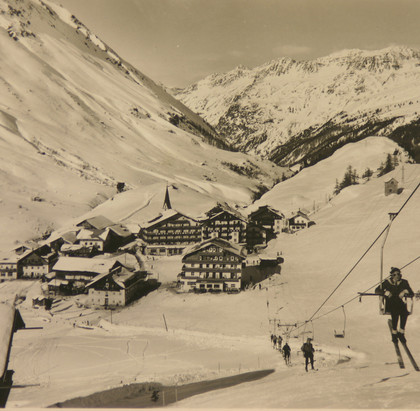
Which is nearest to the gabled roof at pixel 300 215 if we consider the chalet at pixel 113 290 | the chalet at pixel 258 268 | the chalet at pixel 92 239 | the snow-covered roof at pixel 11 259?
the chalet at pixel 258 268

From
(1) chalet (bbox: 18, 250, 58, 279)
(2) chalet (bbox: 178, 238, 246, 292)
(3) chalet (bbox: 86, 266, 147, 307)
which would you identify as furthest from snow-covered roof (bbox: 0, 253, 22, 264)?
(2) chalet (bbox: 178, 238, 246, 292)

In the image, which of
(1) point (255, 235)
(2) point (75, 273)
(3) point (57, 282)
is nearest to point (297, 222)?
(1) point (255, 235)

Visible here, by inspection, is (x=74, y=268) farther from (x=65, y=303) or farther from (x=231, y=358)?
(x=231, y=358)

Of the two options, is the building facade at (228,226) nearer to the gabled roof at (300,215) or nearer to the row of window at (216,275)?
the gabled roof at (300,215)

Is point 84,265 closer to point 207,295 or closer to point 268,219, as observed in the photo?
point 207,295

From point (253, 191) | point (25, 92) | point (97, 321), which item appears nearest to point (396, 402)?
point (97, 321)

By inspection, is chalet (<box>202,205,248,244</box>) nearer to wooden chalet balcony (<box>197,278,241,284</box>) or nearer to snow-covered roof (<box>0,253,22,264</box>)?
wooden chalet balcony (<box>197,278,241,284</box>)
